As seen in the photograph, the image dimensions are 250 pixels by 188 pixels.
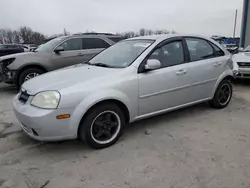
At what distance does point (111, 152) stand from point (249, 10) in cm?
1382

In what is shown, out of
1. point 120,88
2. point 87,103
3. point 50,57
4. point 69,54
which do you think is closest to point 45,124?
point 87,103

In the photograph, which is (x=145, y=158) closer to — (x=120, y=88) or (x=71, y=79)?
(x=120, y=88)

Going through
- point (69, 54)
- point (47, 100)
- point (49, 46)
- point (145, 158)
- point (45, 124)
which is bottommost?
point (145, 158)

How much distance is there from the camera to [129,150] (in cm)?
307

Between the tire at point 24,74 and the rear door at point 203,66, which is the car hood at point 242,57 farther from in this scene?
the tire at point 24,74

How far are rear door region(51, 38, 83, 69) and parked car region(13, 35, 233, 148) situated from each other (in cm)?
289

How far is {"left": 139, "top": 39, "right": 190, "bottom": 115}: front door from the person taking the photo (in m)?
3.39

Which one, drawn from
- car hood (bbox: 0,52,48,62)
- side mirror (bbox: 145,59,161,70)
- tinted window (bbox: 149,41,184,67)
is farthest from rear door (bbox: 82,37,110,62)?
side mirror (bbox: 145,59,161,70)

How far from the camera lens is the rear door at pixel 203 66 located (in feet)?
13.0

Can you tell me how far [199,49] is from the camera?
4184 mm

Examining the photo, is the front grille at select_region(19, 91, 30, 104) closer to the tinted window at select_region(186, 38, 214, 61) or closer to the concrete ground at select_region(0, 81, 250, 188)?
the concrete ground at select_region(0, 81, 250, 188)

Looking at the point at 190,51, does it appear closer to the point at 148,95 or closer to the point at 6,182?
the point at 148,95

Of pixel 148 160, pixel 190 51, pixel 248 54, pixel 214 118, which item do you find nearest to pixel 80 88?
pixel 148 160

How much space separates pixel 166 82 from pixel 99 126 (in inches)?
50.0
